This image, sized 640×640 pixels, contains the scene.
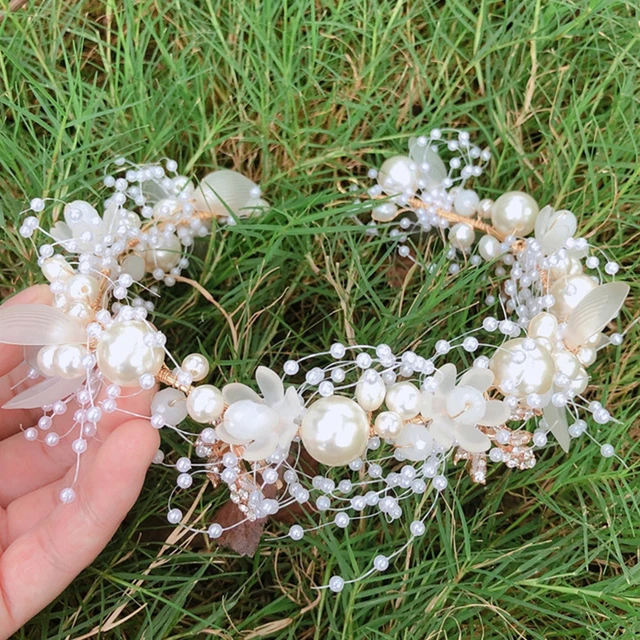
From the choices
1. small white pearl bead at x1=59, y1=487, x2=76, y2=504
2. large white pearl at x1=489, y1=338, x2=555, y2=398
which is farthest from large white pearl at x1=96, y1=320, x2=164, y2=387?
large white pearl at x1=489, y1=338, x2=555, y2=398

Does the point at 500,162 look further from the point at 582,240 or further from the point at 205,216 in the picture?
the point at 205,216

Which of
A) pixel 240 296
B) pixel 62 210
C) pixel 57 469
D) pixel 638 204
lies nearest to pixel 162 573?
pixel 57 469

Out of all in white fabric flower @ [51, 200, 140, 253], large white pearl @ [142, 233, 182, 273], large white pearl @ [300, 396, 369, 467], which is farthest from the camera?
large white pearl @ [142, 233, 182, 273]

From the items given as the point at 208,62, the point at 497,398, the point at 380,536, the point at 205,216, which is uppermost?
the point at 208,62

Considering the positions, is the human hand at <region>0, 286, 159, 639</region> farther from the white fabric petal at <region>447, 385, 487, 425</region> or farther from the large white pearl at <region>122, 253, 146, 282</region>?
the white fabric petal at <region>447, 385, 487, 425</region>

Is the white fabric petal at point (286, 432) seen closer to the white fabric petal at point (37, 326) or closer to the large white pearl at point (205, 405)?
the large white pearl at point (205, 405)
